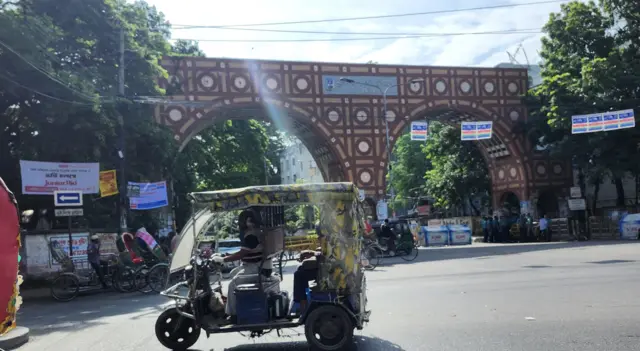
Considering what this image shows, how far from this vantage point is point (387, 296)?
11977mm

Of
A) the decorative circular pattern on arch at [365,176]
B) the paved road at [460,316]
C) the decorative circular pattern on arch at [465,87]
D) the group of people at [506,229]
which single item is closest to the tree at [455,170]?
the decorative circular pattern on arch at [465,87]

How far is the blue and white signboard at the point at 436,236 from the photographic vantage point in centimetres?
3338

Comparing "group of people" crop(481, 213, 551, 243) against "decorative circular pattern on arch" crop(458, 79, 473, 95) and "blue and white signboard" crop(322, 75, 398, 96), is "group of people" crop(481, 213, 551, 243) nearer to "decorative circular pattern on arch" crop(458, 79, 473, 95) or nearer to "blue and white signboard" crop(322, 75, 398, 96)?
"decorative circular pattern on arch" crop(458, 79, 473, 95)

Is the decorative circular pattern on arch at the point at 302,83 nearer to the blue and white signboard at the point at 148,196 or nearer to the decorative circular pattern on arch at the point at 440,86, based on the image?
the decorative circular pattern on arch at the point at 440,86

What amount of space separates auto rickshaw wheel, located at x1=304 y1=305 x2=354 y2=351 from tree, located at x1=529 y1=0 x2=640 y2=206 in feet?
93.3

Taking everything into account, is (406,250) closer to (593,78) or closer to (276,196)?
(593,78)

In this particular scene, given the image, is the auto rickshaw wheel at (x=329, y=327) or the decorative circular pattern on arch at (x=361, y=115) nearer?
the auto rickshaw wheel at (x=329, y=327)

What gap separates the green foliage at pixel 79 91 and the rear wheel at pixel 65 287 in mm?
5009

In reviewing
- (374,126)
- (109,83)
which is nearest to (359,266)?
(109,83)

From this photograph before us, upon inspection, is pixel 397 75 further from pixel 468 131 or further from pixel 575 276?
pixel 575 276

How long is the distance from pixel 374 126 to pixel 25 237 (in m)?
22.4

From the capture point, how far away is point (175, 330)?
301 inches

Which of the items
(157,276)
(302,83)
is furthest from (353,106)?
(157,276)

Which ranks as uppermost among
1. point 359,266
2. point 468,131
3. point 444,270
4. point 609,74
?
point 609,74
